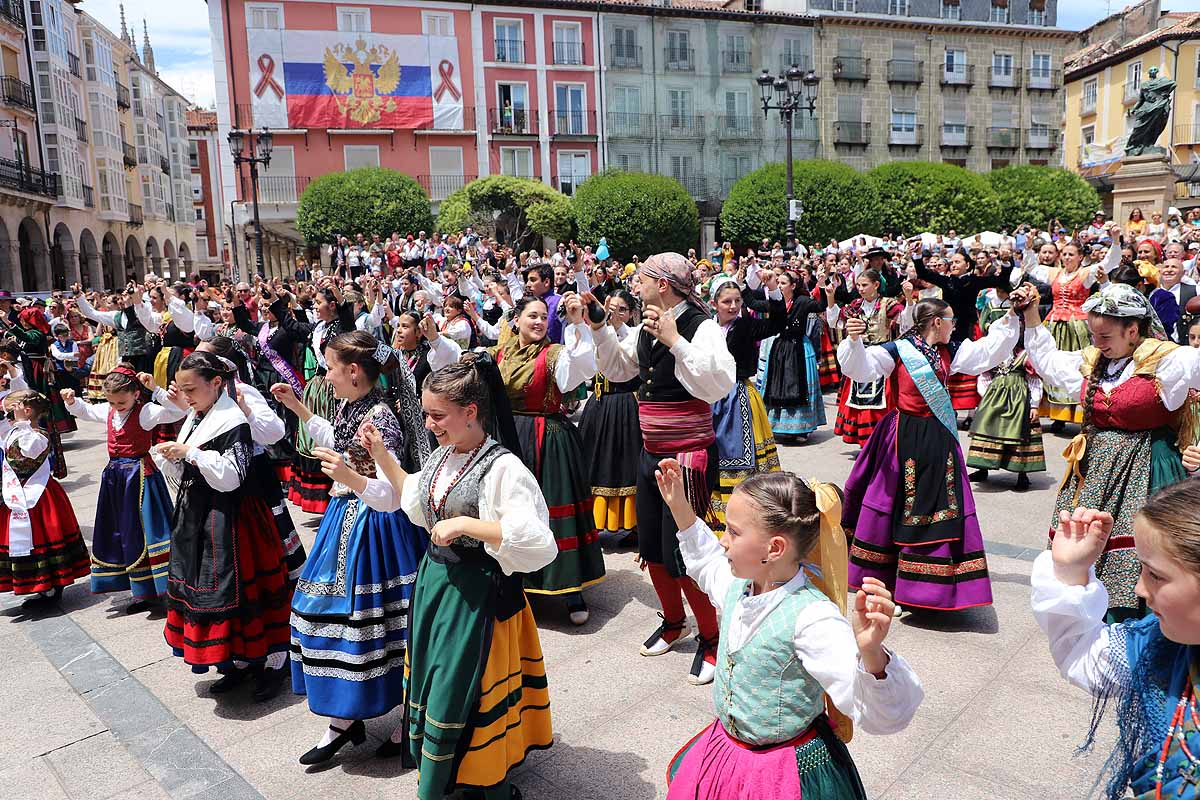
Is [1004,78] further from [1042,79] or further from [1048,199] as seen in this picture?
[1048,199]

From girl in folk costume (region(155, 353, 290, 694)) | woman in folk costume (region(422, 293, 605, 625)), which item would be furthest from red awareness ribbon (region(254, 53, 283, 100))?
girl in folk costume (region(155, 353, 290, 694))

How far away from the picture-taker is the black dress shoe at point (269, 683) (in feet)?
13.6

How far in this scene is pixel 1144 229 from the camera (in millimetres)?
15461

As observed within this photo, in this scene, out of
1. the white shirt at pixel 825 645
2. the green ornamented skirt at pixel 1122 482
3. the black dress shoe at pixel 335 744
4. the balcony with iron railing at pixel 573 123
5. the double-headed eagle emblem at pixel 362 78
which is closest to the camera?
the white shirt at pixel 825 645

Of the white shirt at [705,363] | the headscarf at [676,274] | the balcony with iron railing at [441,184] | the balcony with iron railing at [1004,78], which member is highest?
the balcony with iron railing at [1004,78]

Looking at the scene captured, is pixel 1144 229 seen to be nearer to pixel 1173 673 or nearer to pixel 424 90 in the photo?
pixel 1173 673

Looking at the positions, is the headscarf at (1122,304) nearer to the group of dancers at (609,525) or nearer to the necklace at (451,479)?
the group of dancers at (609,525)

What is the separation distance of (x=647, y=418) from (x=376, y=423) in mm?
1266

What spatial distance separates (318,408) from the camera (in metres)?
6.81

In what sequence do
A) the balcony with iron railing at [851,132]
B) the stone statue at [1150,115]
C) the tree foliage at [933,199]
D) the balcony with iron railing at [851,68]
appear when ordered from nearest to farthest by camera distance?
1. the stone statue at [1150,115]
2. the tree foliage at [933,199]
3. the balcony with iron railing at [851,68]
4. the balcony with iron railing at [851,132]

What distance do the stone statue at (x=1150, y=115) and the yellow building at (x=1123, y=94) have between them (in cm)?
1886

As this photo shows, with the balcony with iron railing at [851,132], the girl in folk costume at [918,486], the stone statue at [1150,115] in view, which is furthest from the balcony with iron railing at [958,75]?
the girl in folk costume at [918,486]

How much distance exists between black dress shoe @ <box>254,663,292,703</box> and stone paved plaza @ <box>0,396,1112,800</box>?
5 cm

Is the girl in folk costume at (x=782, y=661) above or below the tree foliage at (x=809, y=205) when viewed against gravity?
below
